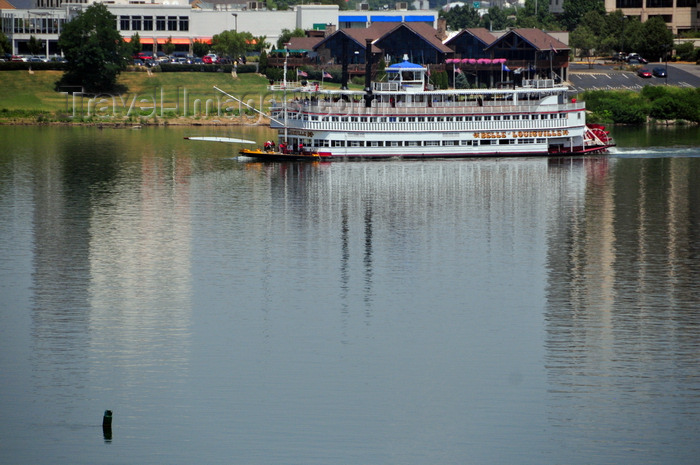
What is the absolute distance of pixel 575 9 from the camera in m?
190

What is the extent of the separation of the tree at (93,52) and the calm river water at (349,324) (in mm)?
54823

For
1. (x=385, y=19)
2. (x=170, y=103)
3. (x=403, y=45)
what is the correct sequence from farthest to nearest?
(x=385, y=19) → (x=403, y=45) → (x=170, y=103)

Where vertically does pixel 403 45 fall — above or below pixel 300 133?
above

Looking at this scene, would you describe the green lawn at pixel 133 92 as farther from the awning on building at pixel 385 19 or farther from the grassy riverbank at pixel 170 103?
the awning on building at pixel 385 19

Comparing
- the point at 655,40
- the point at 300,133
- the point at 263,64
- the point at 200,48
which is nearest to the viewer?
the point at 300,133

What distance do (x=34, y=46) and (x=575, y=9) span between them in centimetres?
8950

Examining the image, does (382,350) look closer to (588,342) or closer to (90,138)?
(588,342)

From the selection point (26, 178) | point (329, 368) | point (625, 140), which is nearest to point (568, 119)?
point (625, 140)

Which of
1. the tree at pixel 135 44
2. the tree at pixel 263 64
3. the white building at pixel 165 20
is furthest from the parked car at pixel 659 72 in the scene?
the tree at pixel 135 44

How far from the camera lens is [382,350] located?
39.9 metres

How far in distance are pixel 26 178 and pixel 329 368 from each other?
1939 inches

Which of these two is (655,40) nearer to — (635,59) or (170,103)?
(635,59)

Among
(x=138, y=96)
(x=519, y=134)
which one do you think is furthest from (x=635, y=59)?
(x=519, y=134)

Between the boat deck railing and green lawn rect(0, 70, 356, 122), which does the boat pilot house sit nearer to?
the boat deck railing
